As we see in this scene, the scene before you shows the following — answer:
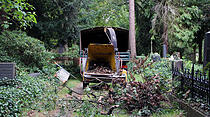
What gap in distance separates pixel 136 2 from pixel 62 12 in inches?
446

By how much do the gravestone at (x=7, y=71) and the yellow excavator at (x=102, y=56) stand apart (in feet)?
11.2

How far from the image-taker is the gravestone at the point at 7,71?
7809 millimetres

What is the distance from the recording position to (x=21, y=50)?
11.0m

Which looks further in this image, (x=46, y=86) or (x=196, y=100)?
(x=46, y=86)

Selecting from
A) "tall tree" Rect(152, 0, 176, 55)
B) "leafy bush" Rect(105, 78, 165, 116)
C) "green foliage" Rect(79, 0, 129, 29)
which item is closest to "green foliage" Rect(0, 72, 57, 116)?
"leafy bush" Rect(105, 78, 165, 116)

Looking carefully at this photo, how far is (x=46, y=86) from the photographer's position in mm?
9203

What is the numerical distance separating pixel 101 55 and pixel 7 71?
5778 millimetres

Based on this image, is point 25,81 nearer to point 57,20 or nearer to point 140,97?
point 140,97

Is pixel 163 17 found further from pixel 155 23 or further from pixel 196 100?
pixel 196 100

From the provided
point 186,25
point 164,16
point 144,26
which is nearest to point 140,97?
point 164,16

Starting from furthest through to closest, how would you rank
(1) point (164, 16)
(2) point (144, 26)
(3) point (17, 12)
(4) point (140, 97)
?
1. (2) point (144, 26)
2. (1) point (164, 16)
3. (3) point (17, 12)
4. (4) point (140, 97)

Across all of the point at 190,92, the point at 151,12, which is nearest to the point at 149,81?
the point at 190,92

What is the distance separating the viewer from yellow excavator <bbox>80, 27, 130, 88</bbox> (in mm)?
10328

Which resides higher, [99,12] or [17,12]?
[99,12]
